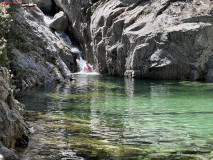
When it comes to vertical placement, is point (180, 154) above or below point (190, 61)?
below

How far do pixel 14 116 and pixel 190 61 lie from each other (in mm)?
21246

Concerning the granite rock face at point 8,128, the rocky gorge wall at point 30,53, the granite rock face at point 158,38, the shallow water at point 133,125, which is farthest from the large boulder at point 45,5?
the granite rock face at point 8,128

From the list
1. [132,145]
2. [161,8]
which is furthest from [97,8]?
[132,145]

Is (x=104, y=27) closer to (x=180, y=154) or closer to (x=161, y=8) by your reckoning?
(x=161, y=8)

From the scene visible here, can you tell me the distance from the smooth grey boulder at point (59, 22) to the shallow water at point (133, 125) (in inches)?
1133

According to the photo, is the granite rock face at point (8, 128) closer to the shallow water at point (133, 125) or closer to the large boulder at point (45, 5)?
the shallow water at point (133, 125)

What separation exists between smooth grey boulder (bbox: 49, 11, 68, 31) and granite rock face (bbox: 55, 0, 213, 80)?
10267 millimetres

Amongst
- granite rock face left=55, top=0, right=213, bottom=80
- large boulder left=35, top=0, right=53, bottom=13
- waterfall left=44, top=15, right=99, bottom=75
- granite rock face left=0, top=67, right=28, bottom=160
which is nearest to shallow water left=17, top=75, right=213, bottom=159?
granite rock face left=0, top=67, right=28, bottom=160

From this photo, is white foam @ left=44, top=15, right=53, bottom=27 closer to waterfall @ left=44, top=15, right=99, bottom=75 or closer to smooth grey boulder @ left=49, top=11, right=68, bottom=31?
waterfall @ left=44, top=15, right=99, bottom=75

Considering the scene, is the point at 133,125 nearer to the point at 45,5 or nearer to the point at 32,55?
the point at 32,55

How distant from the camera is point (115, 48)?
102 ft

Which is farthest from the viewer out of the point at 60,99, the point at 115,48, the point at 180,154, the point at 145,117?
the point at 115,48

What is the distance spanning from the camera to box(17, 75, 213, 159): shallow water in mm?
6141

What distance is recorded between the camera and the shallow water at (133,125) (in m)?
6.14
